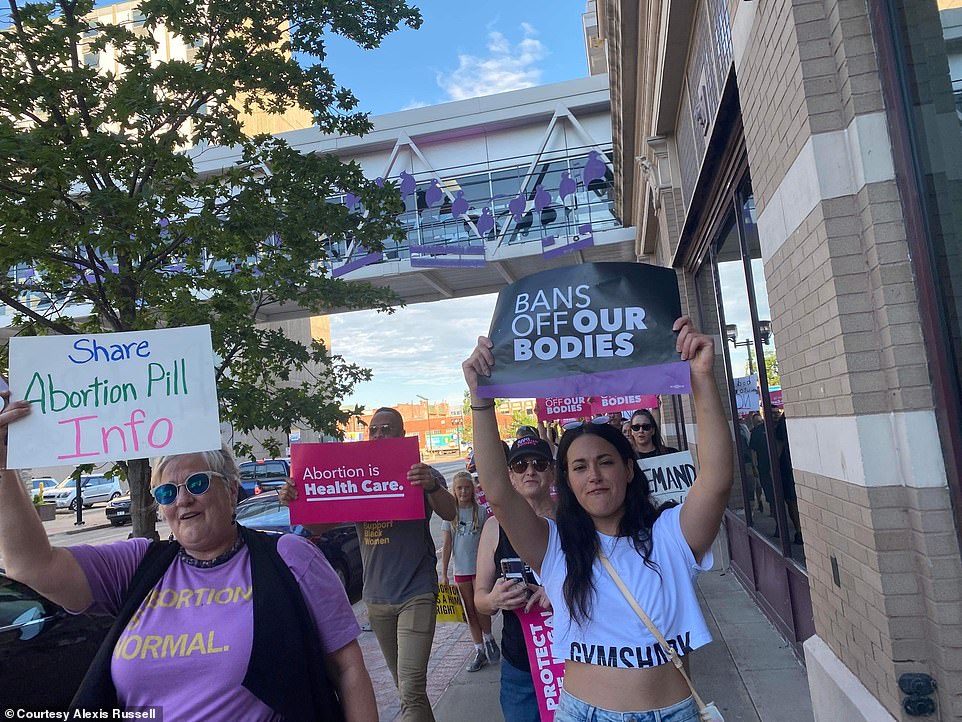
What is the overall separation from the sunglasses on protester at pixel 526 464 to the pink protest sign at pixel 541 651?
0.89m

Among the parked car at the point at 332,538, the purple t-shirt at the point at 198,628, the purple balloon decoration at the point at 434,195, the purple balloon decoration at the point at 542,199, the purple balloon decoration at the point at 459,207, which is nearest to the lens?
the purple t-shirt at the point at 198,628

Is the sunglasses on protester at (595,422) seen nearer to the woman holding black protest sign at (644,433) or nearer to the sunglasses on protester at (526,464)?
the sunglasses on protester at (526,464)

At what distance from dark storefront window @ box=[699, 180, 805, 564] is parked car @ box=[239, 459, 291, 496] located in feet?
48.2

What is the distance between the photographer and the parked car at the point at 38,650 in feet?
→ 15.9

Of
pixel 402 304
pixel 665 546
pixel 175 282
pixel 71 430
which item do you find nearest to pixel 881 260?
pixel 665 546

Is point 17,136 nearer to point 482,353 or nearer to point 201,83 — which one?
point 201,83

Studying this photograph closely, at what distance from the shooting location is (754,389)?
671 cm

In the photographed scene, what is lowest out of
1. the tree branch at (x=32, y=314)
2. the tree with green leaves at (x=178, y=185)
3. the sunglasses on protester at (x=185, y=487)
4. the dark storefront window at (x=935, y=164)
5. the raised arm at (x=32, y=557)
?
the raised arm at (x=32, y=557)

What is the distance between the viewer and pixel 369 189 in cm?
813

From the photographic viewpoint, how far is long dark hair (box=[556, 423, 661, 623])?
95.5 inches

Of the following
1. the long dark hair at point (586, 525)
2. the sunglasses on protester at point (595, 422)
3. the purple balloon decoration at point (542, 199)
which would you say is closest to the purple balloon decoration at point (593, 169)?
the purple balloon decoration at point (542, 199)

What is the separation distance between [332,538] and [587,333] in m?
7.86

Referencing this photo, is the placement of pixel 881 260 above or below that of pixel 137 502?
above

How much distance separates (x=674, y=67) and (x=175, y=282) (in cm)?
585
